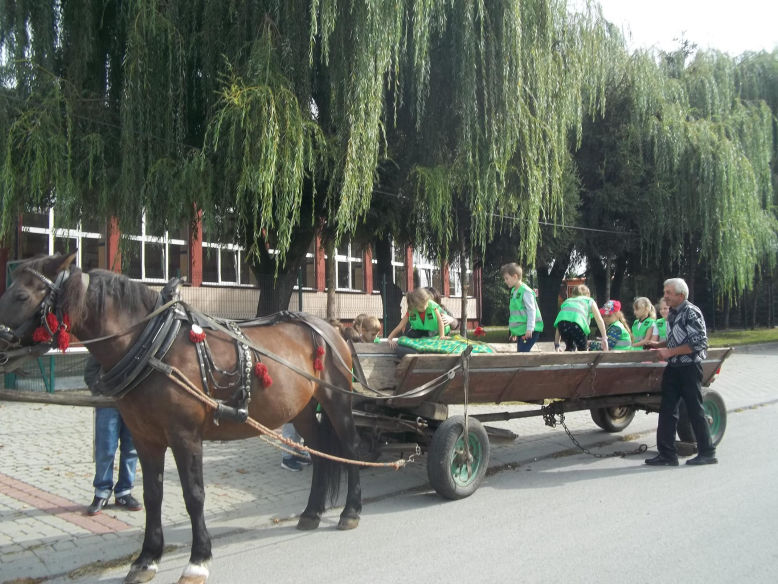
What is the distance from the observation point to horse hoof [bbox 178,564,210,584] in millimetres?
3812

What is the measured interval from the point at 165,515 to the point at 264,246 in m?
5.47

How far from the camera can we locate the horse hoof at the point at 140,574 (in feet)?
12.8

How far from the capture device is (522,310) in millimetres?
7719

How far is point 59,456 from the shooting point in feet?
24.4

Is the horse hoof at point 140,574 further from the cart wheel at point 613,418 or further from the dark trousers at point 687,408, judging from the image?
the cart wheel at point 613,418

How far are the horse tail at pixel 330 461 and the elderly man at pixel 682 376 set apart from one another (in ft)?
11.3

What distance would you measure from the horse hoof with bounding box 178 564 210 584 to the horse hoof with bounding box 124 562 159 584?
0.22 m

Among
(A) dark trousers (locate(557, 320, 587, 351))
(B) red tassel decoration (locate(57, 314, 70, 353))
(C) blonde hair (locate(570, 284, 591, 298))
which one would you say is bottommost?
(A) dark trousers (locate(557, 320, 587, 351))

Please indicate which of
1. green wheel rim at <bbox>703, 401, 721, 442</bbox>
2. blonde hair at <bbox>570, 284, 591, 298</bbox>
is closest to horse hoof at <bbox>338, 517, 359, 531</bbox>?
blonde hair at <bbox>570, 284, 591, 298</bbox>

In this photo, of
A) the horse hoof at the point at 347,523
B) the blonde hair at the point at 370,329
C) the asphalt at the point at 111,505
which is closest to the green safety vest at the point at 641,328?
the asphalt at the point at 111,505

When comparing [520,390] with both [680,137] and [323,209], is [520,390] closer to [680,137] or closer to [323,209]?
[323,209]

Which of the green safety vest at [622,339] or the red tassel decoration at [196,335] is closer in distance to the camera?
the red tassel decoration at [196,335]

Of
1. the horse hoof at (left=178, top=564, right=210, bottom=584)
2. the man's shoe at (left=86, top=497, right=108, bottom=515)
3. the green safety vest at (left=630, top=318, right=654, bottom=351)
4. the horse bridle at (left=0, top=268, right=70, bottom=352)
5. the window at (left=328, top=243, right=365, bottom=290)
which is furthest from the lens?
the window at (left=328, top=243, right=365, bottom=290)

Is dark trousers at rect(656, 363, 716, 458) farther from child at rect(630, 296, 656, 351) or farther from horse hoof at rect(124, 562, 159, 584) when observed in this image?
Result: horse hoof at rect(124, 562, 159, 584)
